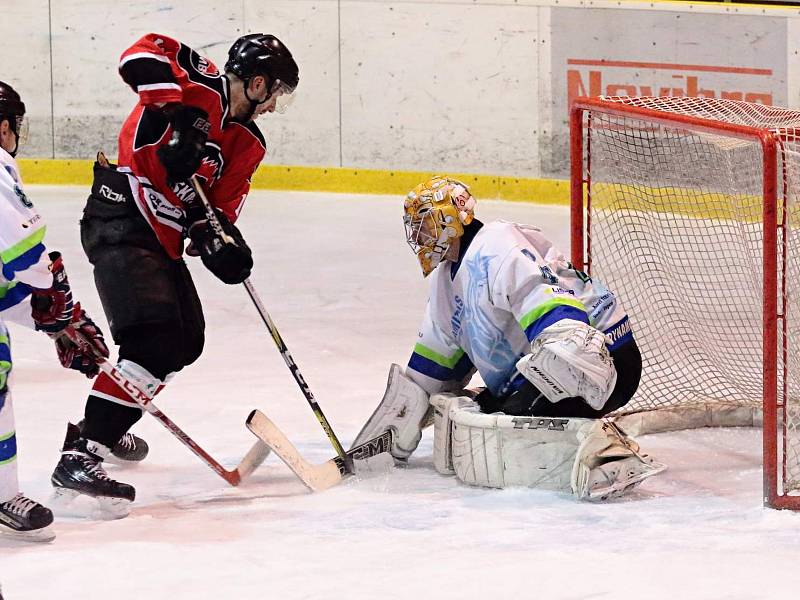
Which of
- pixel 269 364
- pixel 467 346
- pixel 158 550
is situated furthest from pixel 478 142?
pixel 158 550

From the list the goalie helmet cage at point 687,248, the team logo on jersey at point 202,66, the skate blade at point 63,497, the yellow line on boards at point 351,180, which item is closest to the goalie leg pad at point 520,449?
the goalie helmet cage at point 687,248

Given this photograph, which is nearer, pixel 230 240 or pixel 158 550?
pixel 158 550

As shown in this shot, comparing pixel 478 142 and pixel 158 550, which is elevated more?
pixel 478 142

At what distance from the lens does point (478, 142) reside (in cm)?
763

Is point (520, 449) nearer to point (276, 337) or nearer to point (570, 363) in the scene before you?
point (570, 363)

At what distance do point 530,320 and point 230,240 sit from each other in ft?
2.28

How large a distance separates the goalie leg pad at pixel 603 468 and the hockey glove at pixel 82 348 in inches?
41.2

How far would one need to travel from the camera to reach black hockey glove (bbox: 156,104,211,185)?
3.21 metres

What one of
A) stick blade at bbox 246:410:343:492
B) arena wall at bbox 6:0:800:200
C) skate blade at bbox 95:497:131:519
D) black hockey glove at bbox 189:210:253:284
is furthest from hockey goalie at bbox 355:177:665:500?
arena wall at bbox 6:0:800:200

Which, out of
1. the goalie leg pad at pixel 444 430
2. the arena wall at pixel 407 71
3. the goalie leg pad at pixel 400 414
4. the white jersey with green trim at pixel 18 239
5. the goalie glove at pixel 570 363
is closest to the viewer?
the white jersey with green trim at pixel 18 239

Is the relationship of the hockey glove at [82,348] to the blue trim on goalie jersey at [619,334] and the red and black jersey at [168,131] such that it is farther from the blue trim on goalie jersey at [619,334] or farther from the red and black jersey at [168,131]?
the blue trim on goalie jersey at [619,334]

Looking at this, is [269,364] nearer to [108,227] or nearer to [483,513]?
[108,227]

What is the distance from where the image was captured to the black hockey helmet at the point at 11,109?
9.46ft

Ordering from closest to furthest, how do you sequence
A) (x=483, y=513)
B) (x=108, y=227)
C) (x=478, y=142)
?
(x=483, y=513) → (x=108, y=227) → (x=478, y=142)
